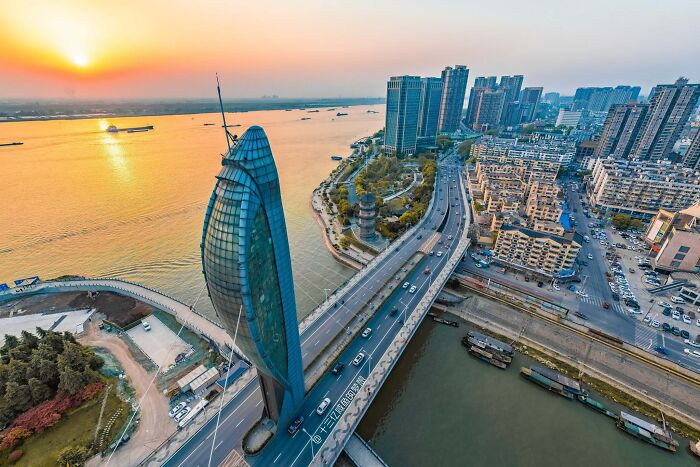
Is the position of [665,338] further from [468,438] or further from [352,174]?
[352,174]

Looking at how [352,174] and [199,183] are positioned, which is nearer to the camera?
[199,183]

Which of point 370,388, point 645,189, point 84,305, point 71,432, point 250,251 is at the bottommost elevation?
point 71,432

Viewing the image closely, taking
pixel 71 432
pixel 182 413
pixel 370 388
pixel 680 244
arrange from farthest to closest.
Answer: pixel 680 244 → pixel 370 388 → pixel 182 413 → pixel 71 432

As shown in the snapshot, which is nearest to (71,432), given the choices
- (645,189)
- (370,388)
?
(370,388)

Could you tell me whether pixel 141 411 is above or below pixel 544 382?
above

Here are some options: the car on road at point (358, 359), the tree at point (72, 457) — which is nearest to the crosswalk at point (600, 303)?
the car on road at point (358, 359)

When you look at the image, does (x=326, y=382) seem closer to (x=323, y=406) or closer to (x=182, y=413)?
(x=323, y=406)

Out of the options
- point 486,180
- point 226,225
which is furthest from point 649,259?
point 226,225

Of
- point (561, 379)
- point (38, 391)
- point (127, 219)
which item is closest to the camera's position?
point (38, 391)
